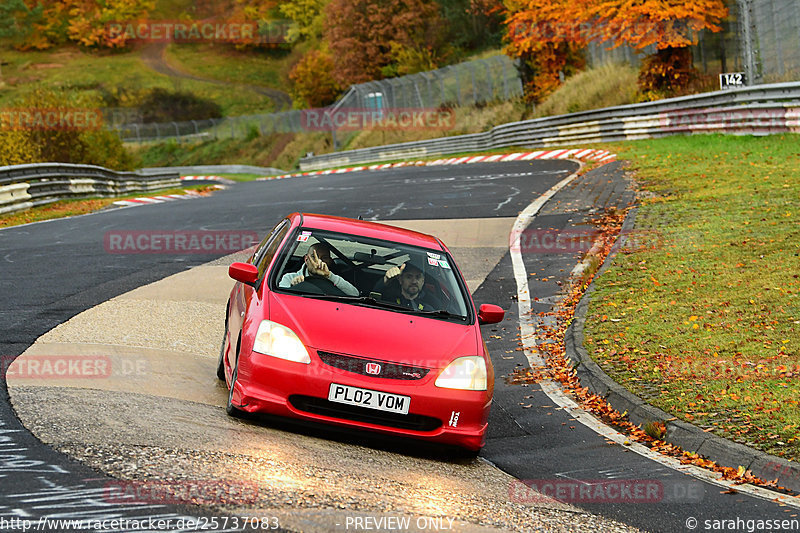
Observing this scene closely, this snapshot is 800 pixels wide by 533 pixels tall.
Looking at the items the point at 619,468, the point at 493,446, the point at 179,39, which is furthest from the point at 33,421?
the point at 179,39

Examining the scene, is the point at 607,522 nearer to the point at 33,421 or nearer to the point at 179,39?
the point at 33,421

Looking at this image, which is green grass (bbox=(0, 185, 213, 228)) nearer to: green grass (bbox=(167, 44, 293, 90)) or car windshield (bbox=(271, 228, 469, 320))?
car windshield (bbox=(271, 228, 469, 320))

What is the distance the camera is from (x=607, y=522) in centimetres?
601

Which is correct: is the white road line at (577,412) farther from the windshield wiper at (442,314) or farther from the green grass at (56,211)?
the green grass at (56,211)

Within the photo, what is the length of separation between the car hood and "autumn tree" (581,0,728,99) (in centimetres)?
3119

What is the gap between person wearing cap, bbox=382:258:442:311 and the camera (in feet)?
26.2

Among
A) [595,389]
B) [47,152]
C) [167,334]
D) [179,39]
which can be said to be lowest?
[595,389]

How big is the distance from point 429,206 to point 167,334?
13058 mm

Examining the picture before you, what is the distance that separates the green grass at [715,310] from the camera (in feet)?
26.9

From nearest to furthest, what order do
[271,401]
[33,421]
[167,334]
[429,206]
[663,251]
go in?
[33,421]
[271,401]
[167,334]
[663,251]
[429,206]

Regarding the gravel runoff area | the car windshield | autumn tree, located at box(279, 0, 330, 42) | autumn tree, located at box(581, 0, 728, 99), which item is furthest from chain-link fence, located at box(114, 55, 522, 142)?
the car windshield

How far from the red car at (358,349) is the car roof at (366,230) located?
0.31m

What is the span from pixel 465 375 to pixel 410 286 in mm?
1143

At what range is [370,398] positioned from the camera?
22.7 feet
